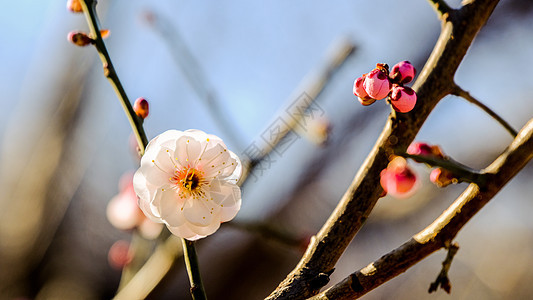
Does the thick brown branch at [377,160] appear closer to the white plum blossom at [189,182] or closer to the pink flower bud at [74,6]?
the white plum blossom at [189,182]

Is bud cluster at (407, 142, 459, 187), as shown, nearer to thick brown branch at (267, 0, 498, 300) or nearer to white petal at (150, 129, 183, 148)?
thick brown branch at (267, 0, 498, 300)

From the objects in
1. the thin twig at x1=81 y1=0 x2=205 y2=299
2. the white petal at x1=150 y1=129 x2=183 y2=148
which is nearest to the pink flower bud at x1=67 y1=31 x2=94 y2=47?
the thin twig at x1=81 y1=0 x2=205 y2=299

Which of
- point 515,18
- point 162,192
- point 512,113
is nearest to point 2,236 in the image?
point 162,192

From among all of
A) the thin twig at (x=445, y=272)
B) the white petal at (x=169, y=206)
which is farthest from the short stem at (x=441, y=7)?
the white petal at (x=169, y=206)

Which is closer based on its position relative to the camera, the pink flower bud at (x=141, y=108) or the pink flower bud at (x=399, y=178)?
the pink flower bud at (x=141, y=108)

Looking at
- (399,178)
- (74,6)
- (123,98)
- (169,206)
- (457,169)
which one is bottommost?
(399,178)

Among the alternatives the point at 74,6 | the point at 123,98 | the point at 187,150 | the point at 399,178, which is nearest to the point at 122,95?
the point at 123,98

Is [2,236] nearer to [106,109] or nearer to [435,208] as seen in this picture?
[106,109]

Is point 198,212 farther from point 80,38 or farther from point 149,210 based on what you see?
point 80,38
